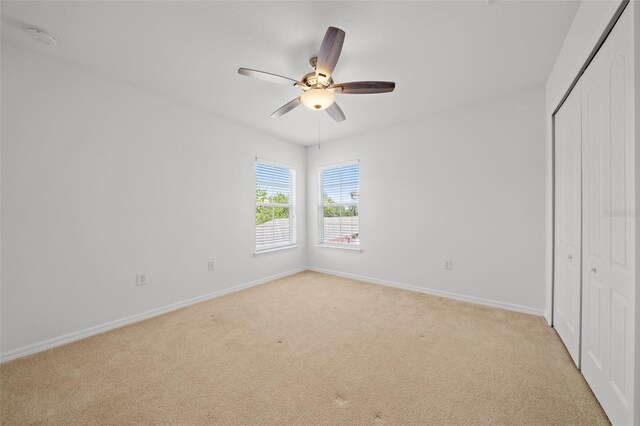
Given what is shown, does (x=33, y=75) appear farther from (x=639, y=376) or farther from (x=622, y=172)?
(x=639, y=376)

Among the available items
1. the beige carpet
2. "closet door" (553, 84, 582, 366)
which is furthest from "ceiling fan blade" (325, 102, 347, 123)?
the beige carpet

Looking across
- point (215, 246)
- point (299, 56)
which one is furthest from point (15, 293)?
point (299, 56)

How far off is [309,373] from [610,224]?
206cm

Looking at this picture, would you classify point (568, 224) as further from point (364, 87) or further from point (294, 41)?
point (294, 41)

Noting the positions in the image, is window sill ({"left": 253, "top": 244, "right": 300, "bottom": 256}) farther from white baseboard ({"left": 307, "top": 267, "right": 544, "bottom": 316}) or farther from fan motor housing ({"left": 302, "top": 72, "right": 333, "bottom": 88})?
fan motor housing ({"left": 302, "top": 72, "right": 333, "bottom": 88})

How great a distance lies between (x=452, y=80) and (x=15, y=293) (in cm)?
442

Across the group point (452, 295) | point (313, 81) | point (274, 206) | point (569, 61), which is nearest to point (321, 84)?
point (313, 81)

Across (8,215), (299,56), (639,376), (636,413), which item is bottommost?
(636,413)

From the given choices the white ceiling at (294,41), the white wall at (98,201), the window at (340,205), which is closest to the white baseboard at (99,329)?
the white wall at (98,201)

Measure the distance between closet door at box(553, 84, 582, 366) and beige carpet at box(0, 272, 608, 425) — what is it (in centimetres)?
23

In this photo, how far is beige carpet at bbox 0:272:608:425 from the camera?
4.81ft

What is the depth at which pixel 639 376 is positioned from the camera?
43.1 inches

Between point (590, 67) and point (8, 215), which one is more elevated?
point (590, 67)

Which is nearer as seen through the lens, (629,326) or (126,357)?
(629,326)
